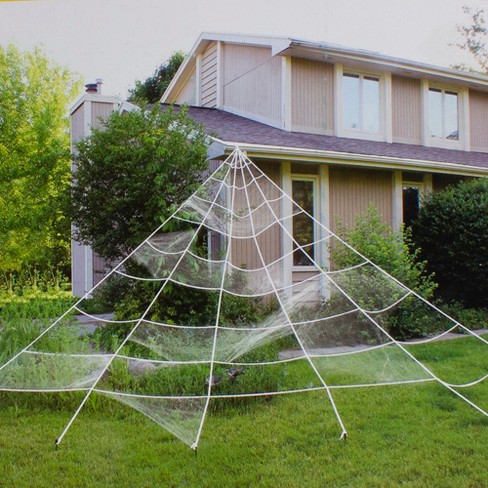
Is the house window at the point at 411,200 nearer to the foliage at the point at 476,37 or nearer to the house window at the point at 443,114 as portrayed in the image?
the house window at the point at 443,114

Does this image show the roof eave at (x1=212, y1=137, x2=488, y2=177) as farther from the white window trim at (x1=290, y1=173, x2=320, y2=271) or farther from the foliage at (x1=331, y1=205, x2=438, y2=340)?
the foliage at (x1=331, y1=205, x2=438, y2=340)

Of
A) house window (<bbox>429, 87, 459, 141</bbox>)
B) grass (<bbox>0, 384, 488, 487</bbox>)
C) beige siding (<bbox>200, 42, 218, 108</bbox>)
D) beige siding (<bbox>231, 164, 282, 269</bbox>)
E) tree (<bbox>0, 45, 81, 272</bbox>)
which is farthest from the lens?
A: tree (<bbox>0, 45, 81, 272</bbox>)

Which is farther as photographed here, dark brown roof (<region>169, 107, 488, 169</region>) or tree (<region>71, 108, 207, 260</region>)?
dark brown roof (<region>169, 107, 488, 169</region>)

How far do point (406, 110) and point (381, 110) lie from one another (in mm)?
746

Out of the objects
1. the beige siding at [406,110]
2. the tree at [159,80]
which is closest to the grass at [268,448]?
the beige siding at [406,110]

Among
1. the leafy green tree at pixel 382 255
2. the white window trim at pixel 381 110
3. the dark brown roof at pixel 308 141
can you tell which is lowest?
the leafy green tree at pixel 382 255

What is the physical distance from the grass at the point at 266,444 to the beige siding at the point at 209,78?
378 inches

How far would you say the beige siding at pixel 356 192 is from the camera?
10.1 metres

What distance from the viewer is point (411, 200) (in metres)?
11.2

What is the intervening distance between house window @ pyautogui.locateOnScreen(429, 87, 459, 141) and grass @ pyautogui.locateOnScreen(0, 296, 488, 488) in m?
8.73

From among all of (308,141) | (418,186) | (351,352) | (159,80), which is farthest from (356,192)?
(159,80)

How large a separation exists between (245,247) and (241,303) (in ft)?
8.93

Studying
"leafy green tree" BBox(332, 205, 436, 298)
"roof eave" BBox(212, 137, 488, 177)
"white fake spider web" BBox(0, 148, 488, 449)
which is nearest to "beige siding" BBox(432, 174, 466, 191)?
"roof eave" BBox(212, 137, 488, 177)

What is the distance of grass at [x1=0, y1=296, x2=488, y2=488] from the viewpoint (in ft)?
11.3
